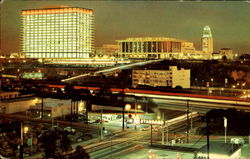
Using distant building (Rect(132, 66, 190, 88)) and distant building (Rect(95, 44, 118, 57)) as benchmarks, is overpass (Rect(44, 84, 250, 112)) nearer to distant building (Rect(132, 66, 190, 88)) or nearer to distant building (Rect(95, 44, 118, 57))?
distant building (Rect(132, 66, 190, 88))

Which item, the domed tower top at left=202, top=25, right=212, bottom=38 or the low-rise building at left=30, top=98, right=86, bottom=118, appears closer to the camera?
the low-rise building at left=30, top=98, right=86, bottom=118

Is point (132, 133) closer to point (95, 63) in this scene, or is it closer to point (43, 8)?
point (95, 63)

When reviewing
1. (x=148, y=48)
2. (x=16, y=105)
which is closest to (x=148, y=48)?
(x=148, y=48)

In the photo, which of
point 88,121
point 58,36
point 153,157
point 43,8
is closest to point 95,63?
point 58,36

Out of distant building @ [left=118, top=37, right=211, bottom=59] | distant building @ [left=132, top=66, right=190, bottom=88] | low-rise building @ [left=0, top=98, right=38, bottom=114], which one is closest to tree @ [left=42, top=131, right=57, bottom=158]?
low-rise building @ [left=0, top=98, right=38, bottom=114]

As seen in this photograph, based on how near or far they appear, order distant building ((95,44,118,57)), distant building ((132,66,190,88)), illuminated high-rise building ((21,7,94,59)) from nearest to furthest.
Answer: distant building ((132,66,190,88)) → illuminated high-rise building ((21,7,94,59)) → distant building ((95,44,118,57))

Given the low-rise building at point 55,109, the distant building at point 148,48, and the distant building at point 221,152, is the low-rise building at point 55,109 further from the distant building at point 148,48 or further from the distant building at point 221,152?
the distant building at point 148,48

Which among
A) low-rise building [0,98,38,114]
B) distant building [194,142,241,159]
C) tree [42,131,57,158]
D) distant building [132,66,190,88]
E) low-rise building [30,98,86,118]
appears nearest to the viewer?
distant building [194,142,241,159]
